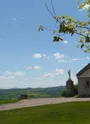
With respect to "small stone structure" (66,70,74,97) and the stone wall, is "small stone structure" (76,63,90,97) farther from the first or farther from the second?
"small stone structure" (66,70,74,97)

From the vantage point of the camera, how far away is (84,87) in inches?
2398

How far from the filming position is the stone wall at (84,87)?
199 ft

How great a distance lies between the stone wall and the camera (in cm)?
6069

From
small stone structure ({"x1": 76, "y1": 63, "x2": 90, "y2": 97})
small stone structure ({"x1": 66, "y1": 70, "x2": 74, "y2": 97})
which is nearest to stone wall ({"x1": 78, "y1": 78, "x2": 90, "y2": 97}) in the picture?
small stone structure ({"x1": 76, "y1": 63, "x2": 90, "y2": 97})

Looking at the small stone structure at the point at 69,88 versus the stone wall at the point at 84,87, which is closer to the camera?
the stone wall at the point at 84,87

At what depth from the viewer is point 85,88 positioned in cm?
6091

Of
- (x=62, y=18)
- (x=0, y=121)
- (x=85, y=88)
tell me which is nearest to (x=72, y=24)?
(x=62, y=18)

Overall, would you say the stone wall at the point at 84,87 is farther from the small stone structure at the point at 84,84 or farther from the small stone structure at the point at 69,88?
the small stone structure at the point at 69,88

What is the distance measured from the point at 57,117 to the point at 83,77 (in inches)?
1351

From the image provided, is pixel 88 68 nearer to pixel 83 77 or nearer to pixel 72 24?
pixel 83 77

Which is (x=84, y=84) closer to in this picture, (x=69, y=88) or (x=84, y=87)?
(x=84, y=87)

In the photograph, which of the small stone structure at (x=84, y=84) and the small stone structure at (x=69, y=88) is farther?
the small stone structure at (x=69, y=88)

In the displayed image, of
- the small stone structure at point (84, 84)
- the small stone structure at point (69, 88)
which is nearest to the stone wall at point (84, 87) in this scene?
the small stone structure at point (84, 84)

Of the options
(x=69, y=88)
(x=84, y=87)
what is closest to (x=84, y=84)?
(x=84, y=87)
